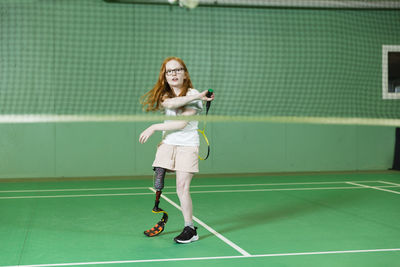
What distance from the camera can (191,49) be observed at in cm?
1024

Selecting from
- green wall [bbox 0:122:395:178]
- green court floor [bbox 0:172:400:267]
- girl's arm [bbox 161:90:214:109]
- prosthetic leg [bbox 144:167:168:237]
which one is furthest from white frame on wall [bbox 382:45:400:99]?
girl's arm [bbox 161:90:214:109]

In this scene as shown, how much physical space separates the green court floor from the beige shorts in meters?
0.67

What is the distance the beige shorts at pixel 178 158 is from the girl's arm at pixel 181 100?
0.42 m

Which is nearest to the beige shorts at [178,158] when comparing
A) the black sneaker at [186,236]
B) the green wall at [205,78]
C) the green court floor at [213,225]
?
the black sneaker at [186,236]

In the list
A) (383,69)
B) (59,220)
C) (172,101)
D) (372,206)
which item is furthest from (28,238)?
(383,69)

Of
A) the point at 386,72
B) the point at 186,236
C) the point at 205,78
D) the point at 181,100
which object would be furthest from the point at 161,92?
the point at 386,72

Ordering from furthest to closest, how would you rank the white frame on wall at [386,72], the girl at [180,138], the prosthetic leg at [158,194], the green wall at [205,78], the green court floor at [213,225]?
the white frame on wall at [386,72]
the green wall at [205,78]
the prosthetic leg at [158,194]
the girl at [180,138]
the green court floor at [213,225]

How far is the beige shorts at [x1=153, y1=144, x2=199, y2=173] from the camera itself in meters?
4.29

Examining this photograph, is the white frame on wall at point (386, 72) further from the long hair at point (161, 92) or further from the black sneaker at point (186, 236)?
the black sneaker at point (186, 236)

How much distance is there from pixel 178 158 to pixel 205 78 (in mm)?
6017

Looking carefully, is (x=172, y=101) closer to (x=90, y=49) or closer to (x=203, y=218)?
(x=203, y=218)

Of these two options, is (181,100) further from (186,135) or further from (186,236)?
(186,236)

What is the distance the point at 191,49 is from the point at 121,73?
1564mm

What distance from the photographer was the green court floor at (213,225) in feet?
12.7
